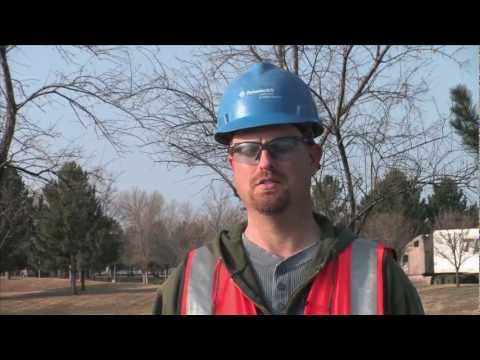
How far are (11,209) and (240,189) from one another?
721 cm

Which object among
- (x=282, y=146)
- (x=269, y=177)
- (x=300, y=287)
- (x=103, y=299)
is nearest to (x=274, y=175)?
(x=269, y=177)

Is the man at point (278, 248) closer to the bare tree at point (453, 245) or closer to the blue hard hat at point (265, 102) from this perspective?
the blue hard hat at point (265, 102)

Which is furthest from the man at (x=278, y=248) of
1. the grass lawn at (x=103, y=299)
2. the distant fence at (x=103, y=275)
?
the distant fence at (x=103, y=275)

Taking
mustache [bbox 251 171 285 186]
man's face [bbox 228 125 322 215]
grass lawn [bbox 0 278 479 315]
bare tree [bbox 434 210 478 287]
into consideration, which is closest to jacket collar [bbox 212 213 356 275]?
man's face [bbox 228 125 322 215]

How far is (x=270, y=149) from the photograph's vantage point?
2117 millimetres

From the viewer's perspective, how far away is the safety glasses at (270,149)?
2111 mm

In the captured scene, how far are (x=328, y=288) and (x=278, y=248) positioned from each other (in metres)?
0.24

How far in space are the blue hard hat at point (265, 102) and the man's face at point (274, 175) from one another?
4 centimetres

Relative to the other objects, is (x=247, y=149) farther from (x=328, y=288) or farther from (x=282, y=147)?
(x=328, y=288)

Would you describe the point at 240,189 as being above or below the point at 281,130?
below
